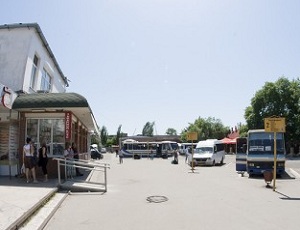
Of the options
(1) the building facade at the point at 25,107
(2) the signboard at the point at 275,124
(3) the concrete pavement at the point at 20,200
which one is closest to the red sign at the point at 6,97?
(1) the building facade at the point at 25,107

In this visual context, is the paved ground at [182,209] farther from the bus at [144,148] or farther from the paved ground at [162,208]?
the bus at [144,148]

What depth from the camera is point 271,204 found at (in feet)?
36.0

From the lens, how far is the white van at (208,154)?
32.2m

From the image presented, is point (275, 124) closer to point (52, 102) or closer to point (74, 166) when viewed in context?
point (74, 166)

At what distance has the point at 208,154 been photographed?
32844 millimetres

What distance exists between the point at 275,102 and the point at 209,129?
4266 centimetres

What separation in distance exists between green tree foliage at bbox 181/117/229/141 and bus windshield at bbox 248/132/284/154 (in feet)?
252

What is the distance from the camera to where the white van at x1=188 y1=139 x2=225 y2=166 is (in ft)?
106

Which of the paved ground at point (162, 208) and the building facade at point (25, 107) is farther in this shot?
the building facade at point (25, 107)

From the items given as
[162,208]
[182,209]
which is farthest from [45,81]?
[182,209]

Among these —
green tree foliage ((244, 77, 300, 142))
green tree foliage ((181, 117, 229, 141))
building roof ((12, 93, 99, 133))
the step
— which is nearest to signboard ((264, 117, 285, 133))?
building roof ((12, 93, 99, 133))

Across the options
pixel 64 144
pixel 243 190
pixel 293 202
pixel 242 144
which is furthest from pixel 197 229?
pixel 242 144

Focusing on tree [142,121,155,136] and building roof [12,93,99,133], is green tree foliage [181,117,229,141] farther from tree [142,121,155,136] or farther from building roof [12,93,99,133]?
building roof [12,93,99,133]

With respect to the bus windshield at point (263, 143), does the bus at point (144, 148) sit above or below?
below
